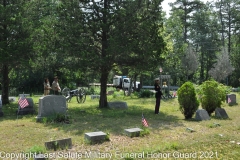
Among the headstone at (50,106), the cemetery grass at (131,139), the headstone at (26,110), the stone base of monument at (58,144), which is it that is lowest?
the cemetery grass at (131,139)

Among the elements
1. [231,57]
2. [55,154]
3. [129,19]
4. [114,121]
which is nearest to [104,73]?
[129,19]

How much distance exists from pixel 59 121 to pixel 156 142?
3.99 meters

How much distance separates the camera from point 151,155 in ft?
15.3

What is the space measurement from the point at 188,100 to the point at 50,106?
5246mm

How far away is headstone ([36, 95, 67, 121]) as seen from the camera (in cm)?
870

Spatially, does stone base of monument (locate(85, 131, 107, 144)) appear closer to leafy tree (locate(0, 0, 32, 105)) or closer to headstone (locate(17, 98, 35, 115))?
headstone (locate(17, 98, 35, 115))

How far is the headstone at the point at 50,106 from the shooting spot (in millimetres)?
8703

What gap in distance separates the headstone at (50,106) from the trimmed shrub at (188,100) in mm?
4617

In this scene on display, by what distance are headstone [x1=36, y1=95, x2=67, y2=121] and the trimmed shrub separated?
4.62 m

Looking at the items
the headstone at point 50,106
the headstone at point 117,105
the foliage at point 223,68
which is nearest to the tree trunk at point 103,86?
the headstone at point 117,105

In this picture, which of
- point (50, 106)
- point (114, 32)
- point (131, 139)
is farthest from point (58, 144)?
point (114, 32)

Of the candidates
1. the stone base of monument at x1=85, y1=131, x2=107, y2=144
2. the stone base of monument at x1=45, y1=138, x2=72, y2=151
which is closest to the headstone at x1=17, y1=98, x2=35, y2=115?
the stone base of monument at x1=85, y1=131, x2=107, y2=144

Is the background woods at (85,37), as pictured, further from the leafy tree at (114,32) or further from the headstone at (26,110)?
the headstone at (26,110)

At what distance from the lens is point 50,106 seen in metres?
8.87
